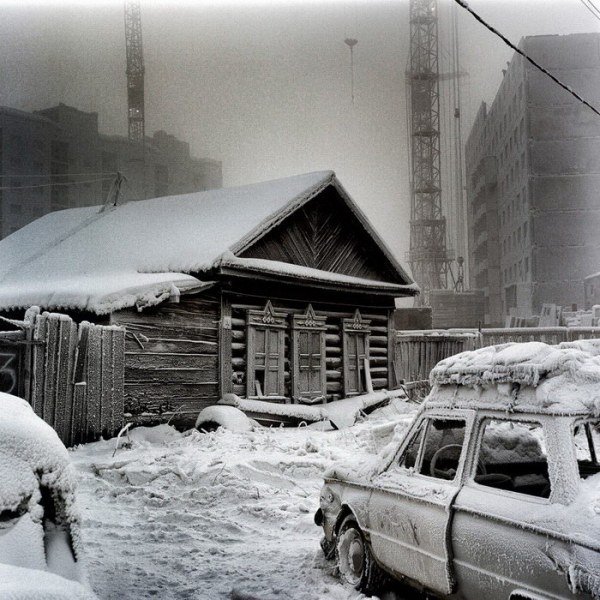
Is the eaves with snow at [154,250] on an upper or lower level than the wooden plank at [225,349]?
upper

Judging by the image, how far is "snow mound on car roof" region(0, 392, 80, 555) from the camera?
3146mm

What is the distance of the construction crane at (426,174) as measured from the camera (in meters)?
58.7

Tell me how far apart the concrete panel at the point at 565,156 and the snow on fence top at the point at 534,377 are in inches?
1956

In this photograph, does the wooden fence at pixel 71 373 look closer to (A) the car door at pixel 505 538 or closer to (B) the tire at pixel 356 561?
(B) the tire at pixel 356 561

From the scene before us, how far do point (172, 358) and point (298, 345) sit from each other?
3.70m

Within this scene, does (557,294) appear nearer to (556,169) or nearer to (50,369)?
(556,169)

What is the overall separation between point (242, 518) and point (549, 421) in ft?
15.6

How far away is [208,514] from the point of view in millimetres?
7828

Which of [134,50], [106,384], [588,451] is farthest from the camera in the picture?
[134,50]

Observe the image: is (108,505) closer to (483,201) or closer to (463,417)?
(463,417)

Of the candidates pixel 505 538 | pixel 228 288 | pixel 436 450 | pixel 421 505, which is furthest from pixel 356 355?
pixel 505 538

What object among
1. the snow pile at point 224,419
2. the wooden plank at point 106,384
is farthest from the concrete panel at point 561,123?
the wooden plank at point 106,384

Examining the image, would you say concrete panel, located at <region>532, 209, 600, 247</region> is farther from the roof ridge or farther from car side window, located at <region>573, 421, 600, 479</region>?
car side window, located at <region>573, 421, 600, 479</region>

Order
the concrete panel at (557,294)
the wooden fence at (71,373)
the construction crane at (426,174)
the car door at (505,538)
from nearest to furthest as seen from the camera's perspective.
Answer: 1. the car door at (505,538)
2. the wooden fence at (71,373)
3. the concrete panel at (557,294)
4. the construction crane at (426,174)
